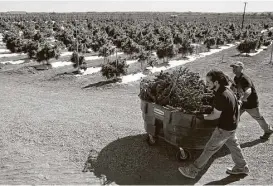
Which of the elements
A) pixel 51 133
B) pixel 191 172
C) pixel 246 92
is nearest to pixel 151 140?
pixel 191 172

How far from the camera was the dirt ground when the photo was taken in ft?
20.3

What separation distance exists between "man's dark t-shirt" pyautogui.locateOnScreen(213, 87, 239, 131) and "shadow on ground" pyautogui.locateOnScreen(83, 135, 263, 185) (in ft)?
3.77

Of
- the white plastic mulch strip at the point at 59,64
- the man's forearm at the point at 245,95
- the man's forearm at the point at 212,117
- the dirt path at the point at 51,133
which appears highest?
the man's forearm at the point at 245,95

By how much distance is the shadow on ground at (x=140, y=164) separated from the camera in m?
6.05

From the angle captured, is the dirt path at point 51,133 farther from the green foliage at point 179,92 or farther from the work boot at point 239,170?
the work boot at point 239,170

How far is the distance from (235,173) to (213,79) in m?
1.98

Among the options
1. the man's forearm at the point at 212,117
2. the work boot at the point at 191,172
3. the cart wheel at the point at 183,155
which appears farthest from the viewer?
the cart wheel at the point at 183,155

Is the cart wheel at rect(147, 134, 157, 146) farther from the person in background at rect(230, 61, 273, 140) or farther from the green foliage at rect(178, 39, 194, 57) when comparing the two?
the green foliage at rect(178, 39, 194, 57)

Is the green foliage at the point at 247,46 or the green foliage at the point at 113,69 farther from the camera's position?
the green foliage at the point at 247,46

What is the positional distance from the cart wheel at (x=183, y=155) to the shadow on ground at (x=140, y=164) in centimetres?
10

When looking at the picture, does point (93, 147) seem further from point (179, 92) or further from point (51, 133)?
point (179, 92)

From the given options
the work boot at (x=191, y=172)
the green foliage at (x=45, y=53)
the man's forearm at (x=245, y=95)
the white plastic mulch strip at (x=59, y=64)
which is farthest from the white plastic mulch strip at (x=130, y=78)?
the work boot at (x=191, y=172)

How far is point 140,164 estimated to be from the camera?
6680 millimetres

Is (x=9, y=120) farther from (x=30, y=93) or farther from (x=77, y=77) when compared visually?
(x=77, y=77)
